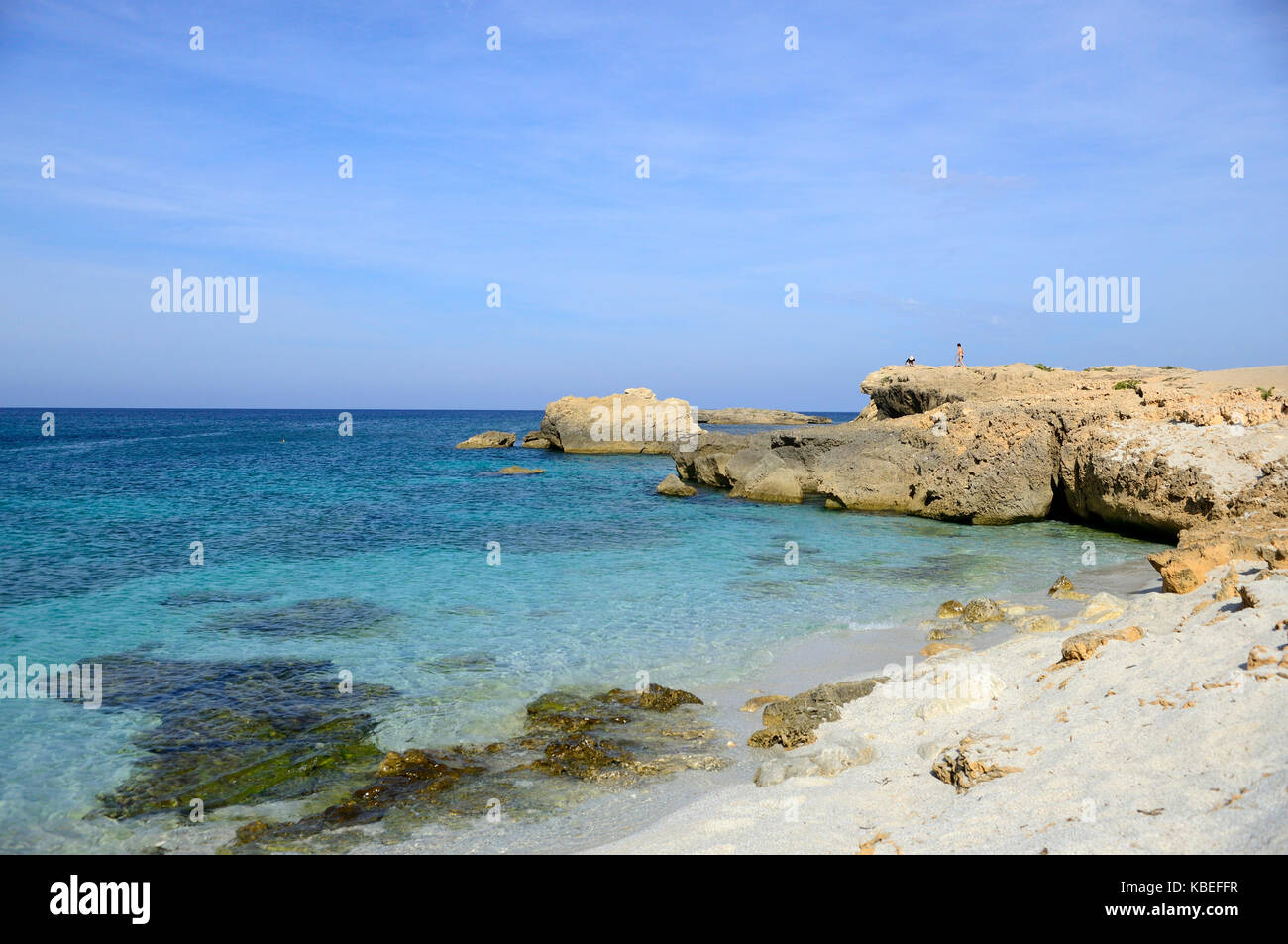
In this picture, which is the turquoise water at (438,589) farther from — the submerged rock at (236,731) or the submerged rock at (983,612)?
Answer: the submerged rock at (983,612)

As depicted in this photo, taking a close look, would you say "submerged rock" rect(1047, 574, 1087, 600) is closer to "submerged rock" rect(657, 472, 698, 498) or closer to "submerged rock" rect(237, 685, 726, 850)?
"submerged rock" rect(237, 685, 726, 850)

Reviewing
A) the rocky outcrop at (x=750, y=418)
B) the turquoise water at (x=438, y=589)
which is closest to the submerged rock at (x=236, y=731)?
the turquoise water at (x=438, y=589)

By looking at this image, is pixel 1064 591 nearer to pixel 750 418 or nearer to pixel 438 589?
pixel 438 589

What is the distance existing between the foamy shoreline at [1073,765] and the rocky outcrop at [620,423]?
43.3 metres

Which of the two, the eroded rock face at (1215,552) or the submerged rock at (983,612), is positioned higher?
the eroded rock face at (1215,552)

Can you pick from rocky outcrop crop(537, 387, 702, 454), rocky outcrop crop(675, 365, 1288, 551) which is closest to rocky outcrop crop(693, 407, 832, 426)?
rocky outcrop crop(537, 387, 702, 454)

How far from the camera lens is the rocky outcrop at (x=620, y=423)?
51750mm

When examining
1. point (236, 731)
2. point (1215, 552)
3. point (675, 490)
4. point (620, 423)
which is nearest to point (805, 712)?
point (1215, 552)

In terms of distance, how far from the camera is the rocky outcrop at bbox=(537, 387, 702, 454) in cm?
5175

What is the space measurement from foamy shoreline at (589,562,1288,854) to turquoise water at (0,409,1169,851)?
11.7ft

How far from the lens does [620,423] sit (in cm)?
5225

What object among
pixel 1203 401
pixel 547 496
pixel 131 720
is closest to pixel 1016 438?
pixel 1203 401
